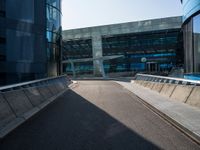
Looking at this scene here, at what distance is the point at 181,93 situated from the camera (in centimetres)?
1339

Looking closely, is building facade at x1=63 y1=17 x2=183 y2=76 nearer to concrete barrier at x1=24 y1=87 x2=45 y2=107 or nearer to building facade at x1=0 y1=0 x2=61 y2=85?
building facade at x1=0 y1=0 x2=61 y2=85

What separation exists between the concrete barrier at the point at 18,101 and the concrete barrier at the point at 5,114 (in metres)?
0.31

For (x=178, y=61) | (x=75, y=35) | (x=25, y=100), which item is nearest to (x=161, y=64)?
(x=178, y=61)

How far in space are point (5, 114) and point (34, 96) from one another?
13.4 ft

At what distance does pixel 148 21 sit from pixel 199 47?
34.7 meters

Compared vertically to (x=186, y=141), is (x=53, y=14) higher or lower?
higher

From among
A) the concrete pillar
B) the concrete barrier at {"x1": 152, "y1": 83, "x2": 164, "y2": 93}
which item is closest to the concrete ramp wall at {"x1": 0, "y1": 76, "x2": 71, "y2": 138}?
the concrete barrier at {"x1": 152, "y1": 83, "x2": 164, "y2": 93}

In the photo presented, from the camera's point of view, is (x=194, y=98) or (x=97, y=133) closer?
(x=97, y=133)

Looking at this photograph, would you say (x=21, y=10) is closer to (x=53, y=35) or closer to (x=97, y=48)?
(x=53, y=35)

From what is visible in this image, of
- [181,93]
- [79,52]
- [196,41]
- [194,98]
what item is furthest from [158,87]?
[79,52]

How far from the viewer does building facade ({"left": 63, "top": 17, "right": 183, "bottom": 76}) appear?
6109 cm

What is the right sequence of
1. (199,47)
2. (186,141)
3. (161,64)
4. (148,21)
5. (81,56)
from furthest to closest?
(81,56)
(161,64)
(148,21)
(199,47)
(186,141)

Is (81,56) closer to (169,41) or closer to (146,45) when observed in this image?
(146,45)

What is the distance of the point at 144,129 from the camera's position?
25.2 ft
